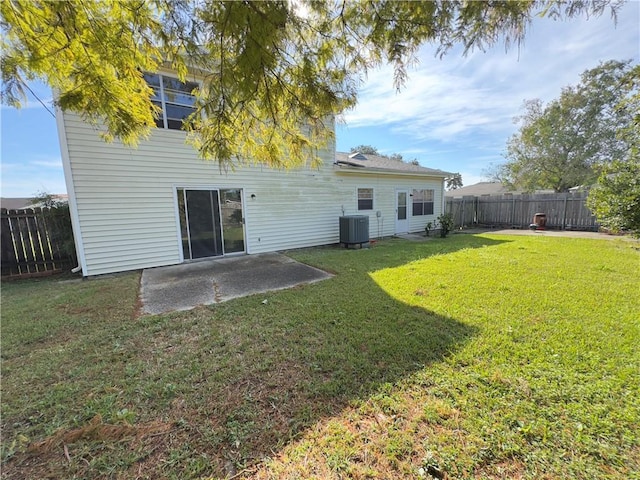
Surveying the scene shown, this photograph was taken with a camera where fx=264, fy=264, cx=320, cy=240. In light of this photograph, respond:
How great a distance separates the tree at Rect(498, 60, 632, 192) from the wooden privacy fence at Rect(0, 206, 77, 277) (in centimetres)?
2558

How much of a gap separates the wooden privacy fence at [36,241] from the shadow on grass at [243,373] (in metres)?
4.96

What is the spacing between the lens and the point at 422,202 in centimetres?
1253

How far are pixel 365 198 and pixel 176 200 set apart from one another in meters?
6.73

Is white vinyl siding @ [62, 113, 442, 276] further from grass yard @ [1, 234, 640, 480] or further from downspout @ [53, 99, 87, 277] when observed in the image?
grass yard @ [1, 234, 640, 480]

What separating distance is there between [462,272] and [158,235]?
727 centimetres

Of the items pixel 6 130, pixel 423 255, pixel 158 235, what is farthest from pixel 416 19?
pixel 158 235

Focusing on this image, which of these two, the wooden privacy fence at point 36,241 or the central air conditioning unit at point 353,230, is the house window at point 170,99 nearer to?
the wooden privacy fence at point 36,241

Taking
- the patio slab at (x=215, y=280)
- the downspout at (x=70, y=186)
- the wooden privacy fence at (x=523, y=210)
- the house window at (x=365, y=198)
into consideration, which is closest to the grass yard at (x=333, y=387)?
the patio slab at (x=215, y=280)

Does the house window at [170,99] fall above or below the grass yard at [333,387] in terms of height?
above

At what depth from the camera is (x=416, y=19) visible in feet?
7.38

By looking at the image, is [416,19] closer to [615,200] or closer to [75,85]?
[75,85]

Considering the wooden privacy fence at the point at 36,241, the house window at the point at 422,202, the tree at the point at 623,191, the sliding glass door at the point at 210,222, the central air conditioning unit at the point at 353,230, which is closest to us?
the tree at the point at 623,191

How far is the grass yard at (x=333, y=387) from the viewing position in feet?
5.26

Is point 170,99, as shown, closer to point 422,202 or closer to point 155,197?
point 155,197
